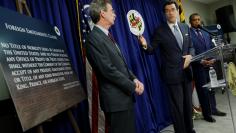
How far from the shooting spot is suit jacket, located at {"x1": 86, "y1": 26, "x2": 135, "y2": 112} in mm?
1754

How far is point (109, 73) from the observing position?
1.74m

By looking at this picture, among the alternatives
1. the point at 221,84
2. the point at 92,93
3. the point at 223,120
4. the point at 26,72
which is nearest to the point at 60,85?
the point at 26,72

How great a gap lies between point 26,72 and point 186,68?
1705 millimetres

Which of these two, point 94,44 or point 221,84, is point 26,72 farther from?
point 221,84

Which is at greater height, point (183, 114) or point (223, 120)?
point (183, 114)

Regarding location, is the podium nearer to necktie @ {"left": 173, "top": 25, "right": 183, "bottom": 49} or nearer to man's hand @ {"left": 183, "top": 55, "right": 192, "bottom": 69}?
man's hand @ {"left": 183, "top": 55, "right": 192, "bottom": 69}

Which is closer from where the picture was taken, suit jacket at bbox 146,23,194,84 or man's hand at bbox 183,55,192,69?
man's hand at bbox 183,55,192,69

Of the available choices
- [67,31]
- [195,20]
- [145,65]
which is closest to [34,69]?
[67,31]

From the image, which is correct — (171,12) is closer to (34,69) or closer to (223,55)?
(223,55)

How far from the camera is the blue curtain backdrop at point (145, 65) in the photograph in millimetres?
3182

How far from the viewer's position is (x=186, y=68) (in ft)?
8.95

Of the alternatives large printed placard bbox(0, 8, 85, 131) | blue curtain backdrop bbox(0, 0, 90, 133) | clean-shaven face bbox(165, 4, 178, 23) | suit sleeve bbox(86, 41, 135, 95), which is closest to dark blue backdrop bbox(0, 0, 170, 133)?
blue curtain backdrop bbox(0, 0, 90, 133)

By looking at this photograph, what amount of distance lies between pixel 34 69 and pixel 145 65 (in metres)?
1.93

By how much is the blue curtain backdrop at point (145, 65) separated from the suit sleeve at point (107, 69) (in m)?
1.33
